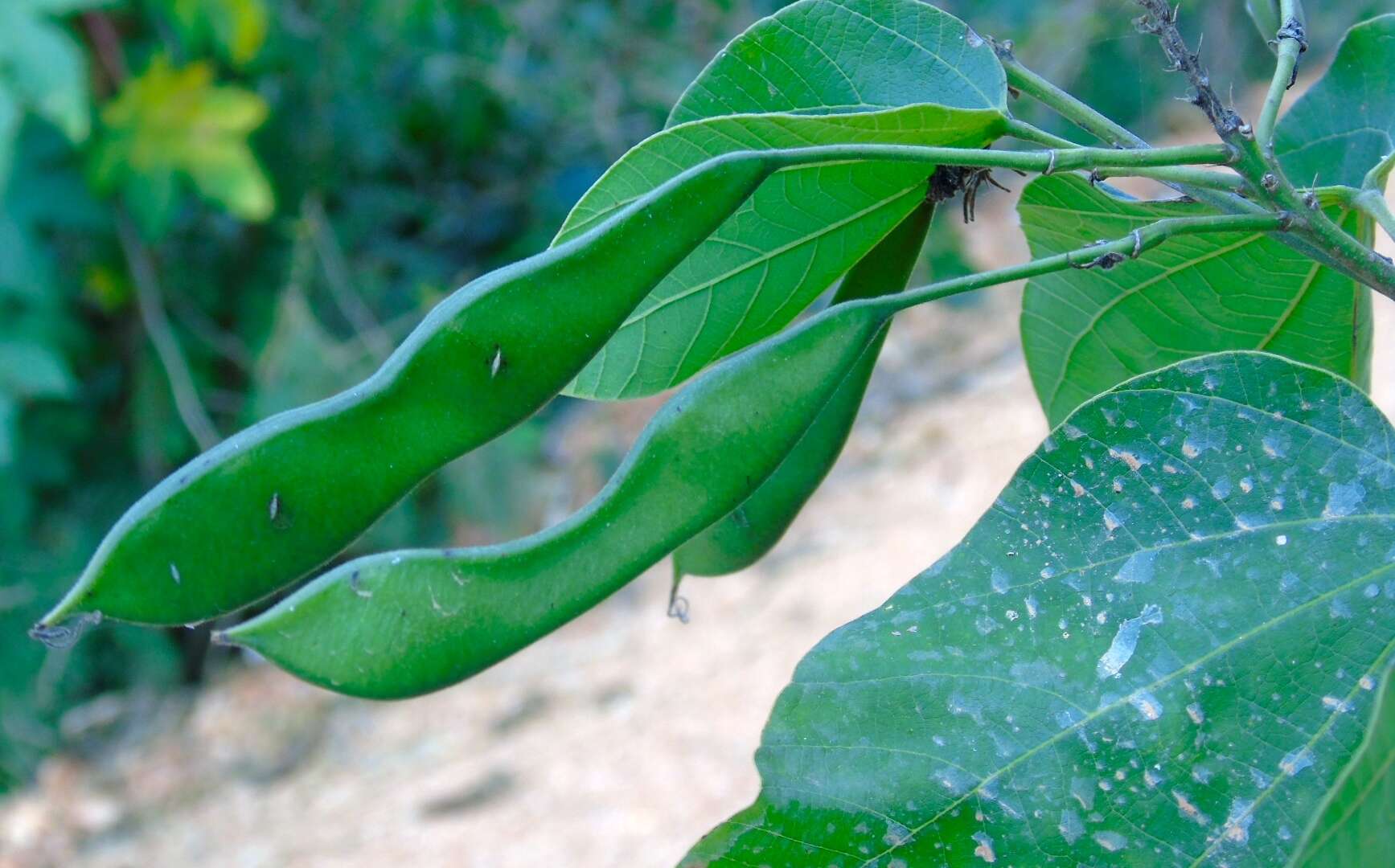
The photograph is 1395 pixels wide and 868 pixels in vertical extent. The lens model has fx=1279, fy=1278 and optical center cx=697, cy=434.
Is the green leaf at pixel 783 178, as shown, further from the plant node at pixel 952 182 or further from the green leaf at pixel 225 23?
the green leaf at pixel 225 23

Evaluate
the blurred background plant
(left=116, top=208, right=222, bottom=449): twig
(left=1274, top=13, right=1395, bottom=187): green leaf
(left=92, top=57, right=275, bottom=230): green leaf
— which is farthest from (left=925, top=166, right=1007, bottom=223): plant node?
(left=116, top=208, right=222, bottom=449): twig

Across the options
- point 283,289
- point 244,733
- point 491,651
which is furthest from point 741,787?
point 491,651

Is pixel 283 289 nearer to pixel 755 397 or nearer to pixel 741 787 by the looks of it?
pixel 741 787

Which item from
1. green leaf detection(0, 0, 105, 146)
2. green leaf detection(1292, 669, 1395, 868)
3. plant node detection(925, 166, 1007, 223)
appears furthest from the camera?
green leaf detection(0, 0, 105, 146)

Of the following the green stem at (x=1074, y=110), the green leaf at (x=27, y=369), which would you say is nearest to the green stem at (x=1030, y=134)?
the green stem at (x=1074, y=110)

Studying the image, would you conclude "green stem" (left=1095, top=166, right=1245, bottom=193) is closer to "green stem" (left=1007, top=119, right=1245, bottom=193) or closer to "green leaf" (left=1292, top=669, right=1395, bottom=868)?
"green stem" (left=1007, top=119, right=1245, bottom=193)
